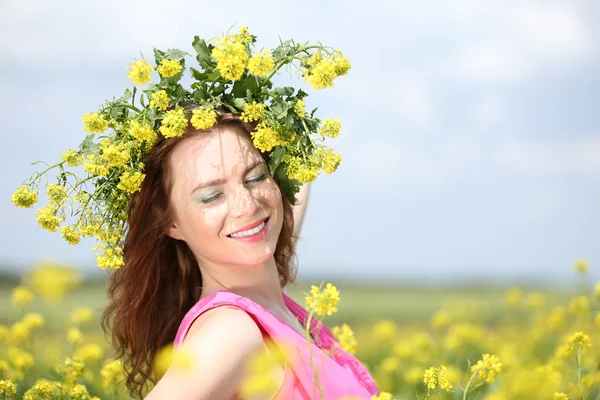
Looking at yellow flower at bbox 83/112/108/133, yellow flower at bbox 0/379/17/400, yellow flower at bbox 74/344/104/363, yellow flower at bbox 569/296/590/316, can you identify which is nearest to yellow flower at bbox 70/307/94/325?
yellow flower at bbox 74/344/104/363

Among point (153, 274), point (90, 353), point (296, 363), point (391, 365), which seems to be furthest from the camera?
point (391, 365)

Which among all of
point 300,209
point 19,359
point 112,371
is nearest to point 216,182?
point 300,209

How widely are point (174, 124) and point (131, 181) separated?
0.26 meters

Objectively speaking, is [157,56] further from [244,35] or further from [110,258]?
[110,258]

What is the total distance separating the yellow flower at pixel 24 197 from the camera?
2494mm

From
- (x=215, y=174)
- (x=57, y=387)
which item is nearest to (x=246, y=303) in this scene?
(x=215, y=174)

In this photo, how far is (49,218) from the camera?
2.49 meters

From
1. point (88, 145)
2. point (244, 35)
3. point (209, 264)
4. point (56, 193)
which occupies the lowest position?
point (209, 264)

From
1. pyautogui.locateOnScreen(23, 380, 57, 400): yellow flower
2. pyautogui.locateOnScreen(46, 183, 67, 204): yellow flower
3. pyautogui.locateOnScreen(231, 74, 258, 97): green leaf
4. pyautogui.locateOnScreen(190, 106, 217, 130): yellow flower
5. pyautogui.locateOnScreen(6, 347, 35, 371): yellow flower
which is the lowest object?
pyautogui.locateOnScreen(23, 380, 57, 400): yellow flower

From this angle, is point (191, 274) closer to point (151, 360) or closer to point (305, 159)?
point (151, 360)

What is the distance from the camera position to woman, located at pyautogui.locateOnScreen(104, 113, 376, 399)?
84.3 inches

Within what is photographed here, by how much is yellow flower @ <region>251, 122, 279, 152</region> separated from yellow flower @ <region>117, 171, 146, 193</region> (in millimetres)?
367

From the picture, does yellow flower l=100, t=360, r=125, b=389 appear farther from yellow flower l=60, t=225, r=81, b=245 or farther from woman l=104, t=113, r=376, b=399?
yellow flower l=60, t=225, r=81, b=245

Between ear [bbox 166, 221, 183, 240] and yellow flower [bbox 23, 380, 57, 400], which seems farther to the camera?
yellow flower [bbox 23, 380, 57, 400]
